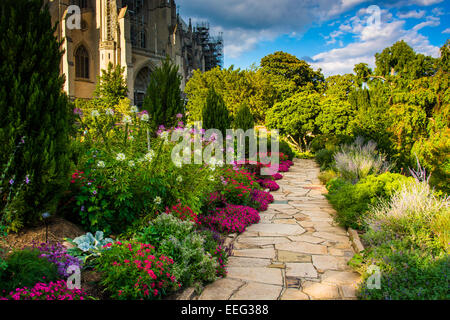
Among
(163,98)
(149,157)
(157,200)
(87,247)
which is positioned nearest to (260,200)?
(157,200)

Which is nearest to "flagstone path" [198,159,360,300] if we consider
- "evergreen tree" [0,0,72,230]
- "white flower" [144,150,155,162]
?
"white flower" [144,150,155,162]

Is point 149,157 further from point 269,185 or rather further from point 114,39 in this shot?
point 114,39

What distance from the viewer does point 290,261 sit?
3.91 metres

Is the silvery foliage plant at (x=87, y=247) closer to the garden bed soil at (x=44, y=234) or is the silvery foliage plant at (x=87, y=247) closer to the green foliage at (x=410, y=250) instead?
the garden bed soil at (x=44, y=234)

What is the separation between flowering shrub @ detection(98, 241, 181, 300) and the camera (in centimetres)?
245

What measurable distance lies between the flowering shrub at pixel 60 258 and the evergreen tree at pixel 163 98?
559 cm

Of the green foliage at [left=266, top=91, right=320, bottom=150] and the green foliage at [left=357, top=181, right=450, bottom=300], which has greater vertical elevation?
the green foliage at [left=266, top=91, right=320, bottom=150]

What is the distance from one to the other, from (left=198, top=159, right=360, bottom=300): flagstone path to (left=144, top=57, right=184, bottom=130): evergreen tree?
3.80m

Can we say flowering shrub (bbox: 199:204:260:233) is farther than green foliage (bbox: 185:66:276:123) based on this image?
No

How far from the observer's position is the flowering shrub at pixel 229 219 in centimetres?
496

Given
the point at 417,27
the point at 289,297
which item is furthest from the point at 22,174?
the point at 417,27

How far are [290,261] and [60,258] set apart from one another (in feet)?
8.89

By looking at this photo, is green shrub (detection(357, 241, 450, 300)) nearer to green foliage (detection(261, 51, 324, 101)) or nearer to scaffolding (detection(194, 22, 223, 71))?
green foliage (detection(261, 51, 324, 101))

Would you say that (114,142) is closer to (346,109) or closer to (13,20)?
(13,20)
